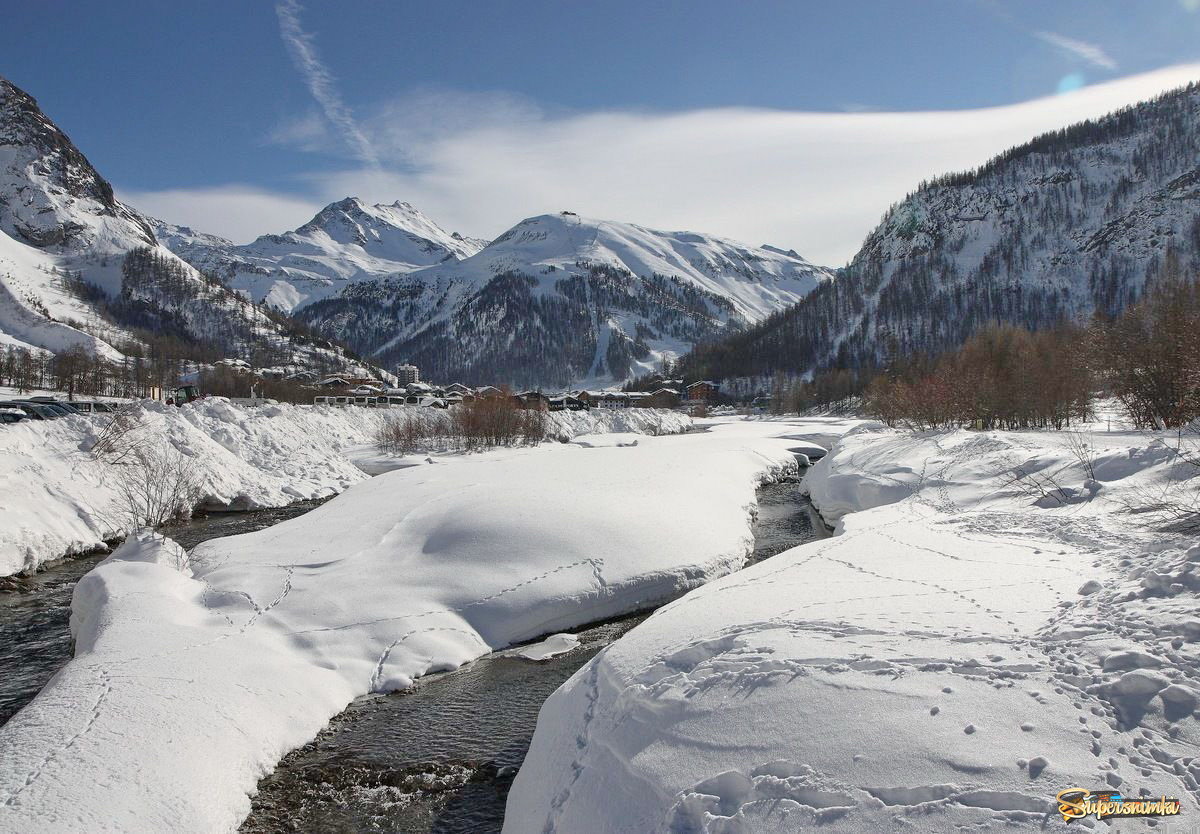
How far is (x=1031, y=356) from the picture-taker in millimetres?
44281

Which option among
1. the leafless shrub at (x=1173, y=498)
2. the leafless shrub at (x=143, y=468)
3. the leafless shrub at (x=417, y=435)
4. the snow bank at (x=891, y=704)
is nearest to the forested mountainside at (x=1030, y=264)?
the leafless shrub at (x=417, y=435)

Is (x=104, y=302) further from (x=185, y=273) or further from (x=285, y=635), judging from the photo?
(x=285, y=635)

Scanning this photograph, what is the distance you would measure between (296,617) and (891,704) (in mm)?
10463

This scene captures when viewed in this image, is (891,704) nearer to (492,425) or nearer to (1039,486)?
(1039,486)

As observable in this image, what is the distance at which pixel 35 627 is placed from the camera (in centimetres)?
1343

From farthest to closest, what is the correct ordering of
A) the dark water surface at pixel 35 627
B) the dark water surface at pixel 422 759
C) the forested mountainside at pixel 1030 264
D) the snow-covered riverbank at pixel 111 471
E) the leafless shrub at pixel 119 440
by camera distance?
1. the forested mountainside at pixel 1030 264
2. the leafless shrub at pixel 119 440
3. the snow-covered riverbank at pixel 111 471
4. the dark water surface at pixel 35 627
5. the dark water surface at pixel 422 759

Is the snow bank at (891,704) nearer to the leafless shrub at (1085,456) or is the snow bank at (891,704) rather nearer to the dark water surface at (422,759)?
the dark water surface at (422,759)

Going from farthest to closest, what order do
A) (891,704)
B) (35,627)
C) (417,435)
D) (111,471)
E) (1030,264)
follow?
(1030,264)
(417,435)
(111,471)
(35,627)
(891,704)

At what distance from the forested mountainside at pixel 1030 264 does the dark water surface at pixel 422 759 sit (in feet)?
534

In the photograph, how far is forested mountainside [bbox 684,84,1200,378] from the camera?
164750mm

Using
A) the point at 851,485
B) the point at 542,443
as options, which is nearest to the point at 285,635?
the point at 851,485

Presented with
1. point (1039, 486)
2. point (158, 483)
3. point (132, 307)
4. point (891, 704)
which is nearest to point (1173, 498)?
point (1039, 486)

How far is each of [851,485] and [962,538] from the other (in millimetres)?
12669

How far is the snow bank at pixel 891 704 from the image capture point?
486 cm
